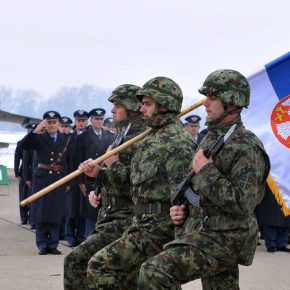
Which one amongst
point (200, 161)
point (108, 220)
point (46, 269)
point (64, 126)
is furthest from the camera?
point (64, 126)

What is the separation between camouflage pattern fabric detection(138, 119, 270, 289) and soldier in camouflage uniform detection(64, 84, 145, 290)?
3.93 ft

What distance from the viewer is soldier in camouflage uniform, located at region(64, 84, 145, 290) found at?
5.35m

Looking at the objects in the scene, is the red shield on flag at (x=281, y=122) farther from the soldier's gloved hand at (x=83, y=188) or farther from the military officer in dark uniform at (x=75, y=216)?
the military officer in dark uniform at (x=75, y=216)

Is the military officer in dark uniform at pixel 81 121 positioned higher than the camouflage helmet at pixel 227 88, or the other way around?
the military officer in dark uniform at pixel 81 121

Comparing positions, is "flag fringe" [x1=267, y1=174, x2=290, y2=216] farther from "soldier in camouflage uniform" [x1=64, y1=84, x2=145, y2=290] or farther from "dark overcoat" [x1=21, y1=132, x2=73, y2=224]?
→ "dark overcoat" [x1=21, y1=132, x2=73, y2=224]

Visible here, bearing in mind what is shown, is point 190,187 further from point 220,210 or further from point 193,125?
point 193,125

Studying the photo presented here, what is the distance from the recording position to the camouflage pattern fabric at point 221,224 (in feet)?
13.5

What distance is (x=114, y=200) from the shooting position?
18.2 feet

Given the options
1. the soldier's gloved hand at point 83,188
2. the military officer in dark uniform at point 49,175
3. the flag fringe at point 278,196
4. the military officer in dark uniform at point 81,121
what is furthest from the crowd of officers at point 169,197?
the military officer in dark uniform at point 81,121

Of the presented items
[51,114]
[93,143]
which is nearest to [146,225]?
[51,114]

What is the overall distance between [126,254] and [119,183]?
727 millimetres

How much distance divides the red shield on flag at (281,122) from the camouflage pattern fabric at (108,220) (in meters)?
1.53

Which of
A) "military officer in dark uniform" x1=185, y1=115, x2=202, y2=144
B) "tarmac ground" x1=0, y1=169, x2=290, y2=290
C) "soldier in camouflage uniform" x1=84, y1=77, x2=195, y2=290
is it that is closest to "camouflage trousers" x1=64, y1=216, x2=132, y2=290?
"soldier in camouflage uniform" x1=84, y1=77, x2=195, y2=290

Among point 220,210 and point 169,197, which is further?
point 169,197
